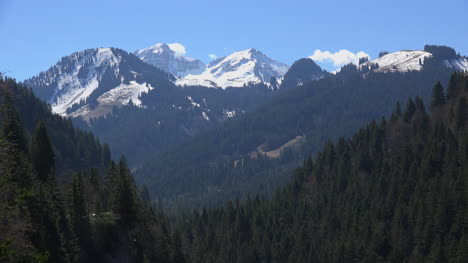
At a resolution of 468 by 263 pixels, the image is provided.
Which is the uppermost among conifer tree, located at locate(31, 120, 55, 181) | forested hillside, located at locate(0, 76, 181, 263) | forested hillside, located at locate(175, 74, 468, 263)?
conifer tree, located at locate(31, 120, 55, 181)

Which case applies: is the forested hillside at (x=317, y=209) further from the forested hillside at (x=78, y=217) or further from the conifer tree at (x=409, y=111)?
the conifer tree at (x=409, y=111)

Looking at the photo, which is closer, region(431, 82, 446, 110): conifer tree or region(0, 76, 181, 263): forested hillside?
region(0, 76, 181, 263): forested hillside

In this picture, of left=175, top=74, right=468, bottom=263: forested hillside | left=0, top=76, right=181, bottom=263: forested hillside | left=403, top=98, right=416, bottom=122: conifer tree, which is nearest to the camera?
left=0, top=76, right=181, bottom=263: forested hillside

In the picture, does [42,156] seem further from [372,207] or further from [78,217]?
[372,207]

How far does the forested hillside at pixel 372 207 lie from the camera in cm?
12375

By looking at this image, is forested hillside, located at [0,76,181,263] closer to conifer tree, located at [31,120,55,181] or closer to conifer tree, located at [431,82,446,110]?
conifer tree, located at [31,120,55,181]

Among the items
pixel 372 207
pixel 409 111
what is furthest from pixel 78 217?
pixel 409 111

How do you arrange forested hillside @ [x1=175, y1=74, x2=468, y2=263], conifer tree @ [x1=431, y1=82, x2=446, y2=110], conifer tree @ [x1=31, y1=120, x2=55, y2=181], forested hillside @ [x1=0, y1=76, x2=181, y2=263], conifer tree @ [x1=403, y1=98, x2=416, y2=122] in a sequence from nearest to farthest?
forested hillside @ [x1=0, y1=76, x2=181, y2=263]
conifer tree @ [x1=31, y1=120, x2=55, y2=181]
forested hillside @ [x1=175, y1=74, x2=468, y2=263]
conifer tree @ [x1=431, y1=82, x2=446, y2=110]
conifer tree @ [x1=403, y1=98, x2=416, y2=122]

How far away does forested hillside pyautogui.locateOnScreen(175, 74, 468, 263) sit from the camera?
406 feet

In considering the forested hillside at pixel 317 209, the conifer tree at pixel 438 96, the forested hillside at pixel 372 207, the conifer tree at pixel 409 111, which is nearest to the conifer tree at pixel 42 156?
the forested hillside at pixel 317 209

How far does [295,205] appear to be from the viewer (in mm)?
170750

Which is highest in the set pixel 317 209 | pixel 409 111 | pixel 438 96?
pixel 438 96

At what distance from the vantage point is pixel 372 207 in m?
144

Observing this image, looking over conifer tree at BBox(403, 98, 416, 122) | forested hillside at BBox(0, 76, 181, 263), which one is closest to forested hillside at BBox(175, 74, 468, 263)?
conifer tree at BBox(403, 98, 416, 122)
